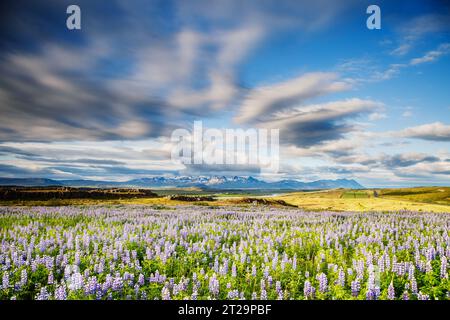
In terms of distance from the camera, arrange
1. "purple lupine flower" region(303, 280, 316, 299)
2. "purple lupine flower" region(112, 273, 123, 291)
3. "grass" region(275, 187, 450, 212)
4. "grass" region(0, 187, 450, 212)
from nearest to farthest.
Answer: "purple lupine flower" region(303, 280, 316, 299) → "purple lupine flower" region(112, 273, 123, 291) → "grass" region(0, 187, 450, 212) → "grass" region(275, 187, 450, 212)

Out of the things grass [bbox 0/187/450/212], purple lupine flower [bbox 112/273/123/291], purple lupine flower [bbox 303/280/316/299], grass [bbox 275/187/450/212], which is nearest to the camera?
purple lupine flower [bbox 303/280/316/299]

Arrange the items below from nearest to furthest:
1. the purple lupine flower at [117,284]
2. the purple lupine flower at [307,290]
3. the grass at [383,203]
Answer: the purple lupine flower at [307,290] → the purple lupine flower at [117,284] → the grass at [383,203]

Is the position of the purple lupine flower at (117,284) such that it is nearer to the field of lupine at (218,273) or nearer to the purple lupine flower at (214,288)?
the field of lupine at (218,273)

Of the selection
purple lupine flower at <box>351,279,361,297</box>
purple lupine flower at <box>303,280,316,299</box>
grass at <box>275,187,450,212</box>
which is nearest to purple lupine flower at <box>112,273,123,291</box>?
purple lupine flower at <box>303,280,316,299</box>

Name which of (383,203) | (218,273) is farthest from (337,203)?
(218,273)

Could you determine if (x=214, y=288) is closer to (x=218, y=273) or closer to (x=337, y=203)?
(x=218, y=273)

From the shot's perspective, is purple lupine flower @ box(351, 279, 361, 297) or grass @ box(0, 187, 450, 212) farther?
grass @ box(0, 187, 450, 212)

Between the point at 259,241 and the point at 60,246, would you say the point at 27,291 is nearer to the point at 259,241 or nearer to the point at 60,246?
the point at 60,246

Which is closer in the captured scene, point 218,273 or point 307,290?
point 307,290

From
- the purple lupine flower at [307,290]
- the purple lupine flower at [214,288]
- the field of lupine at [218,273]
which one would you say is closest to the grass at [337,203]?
the field of lupine at [218,273]

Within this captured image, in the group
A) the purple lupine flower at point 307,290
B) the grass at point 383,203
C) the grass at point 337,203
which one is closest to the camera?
A: the purple lupine flower at point 307,290

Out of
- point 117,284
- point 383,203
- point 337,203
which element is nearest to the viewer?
point 117,284

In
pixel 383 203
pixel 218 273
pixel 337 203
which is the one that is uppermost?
pixel 218 273

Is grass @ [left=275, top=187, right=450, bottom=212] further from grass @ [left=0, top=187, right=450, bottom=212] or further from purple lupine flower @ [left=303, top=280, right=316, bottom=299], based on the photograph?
purple lupine flower @ [left=303, top=280, right=316, bottom=299]
